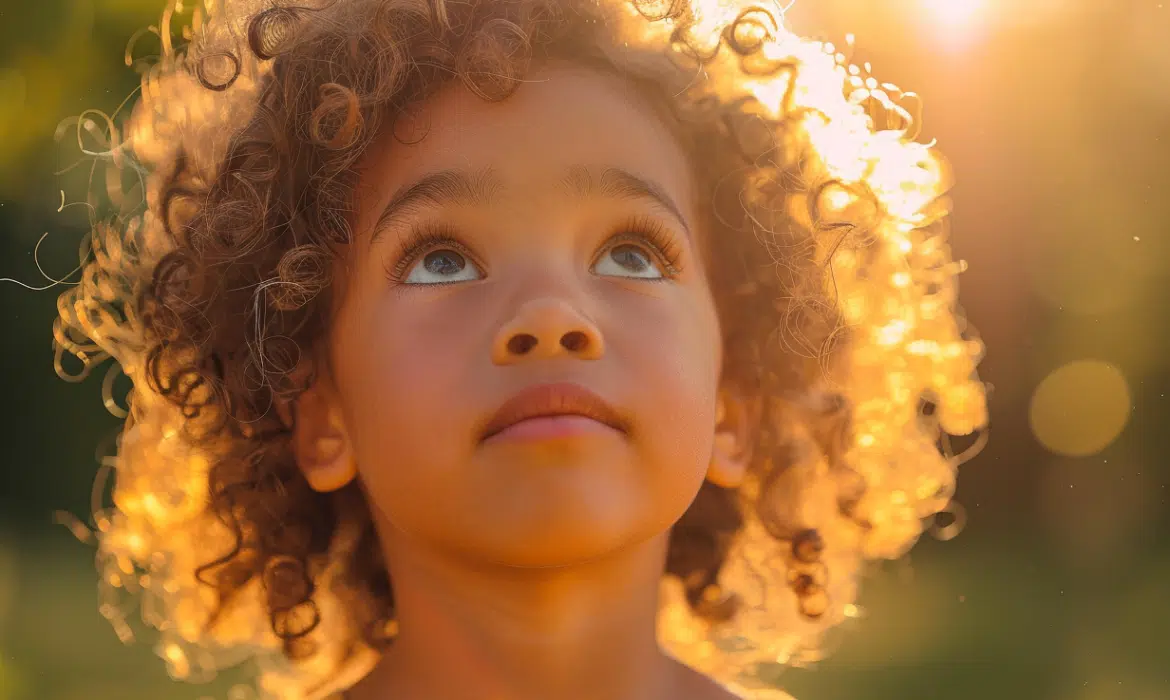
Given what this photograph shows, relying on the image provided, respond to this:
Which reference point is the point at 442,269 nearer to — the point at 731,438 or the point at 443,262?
the point at 443,262

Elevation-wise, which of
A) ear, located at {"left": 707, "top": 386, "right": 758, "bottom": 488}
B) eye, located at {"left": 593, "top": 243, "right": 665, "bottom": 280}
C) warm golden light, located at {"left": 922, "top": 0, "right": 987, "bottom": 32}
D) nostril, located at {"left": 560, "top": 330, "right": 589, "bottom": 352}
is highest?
warm golden light, located at {"left": 922, "top": 0, "right": 987, "bottom": 32}

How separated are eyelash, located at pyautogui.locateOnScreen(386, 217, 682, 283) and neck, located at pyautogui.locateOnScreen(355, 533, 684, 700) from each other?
0.42 metres

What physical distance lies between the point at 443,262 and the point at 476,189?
0.12 metres

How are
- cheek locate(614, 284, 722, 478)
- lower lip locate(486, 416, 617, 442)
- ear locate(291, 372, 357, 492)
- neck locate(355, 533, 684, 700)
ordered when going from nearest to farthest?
1. lower lip locate(486, 416, 617, 442)
2. cheek locate(614, 284, 722, 478)
3. neck locate(355, 533, 684, 700)
4. ear locate(291, 372, 357, 492)

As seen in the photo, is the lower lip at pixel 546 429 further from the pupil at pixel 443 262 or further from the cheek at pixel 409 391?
the pupil at pixel 443 262

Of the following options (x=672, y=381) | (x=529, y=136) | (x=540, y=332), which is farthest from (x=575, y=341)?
(x=529, y=136)

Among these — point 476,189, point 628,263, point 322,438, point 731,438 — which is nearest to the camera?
point 476,189

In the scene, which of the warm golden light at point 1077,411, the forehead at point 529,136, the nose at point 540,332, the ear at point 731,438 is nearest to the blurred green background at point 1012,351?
the warm golden light at point 1077,411

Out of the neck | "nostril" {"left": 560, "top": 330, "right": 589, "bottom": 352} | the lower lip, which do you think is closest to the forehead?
"nostril" {"left": 560, "top": 330, "right": 589, "bottom": 352}

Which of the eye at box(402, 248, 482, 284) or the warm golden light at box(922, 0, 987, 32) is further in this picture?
the warm golden light at box(922, 0, 987, 32)

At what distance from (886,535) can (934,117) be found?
3326mm

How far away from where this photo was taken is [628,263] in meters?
2.09

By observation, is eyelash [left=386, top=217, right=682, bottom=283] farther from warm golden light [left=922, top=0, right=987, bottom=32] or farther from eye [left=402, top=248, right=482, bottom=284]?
warm golden light [left=922, top=0, right=987, bottom=32]

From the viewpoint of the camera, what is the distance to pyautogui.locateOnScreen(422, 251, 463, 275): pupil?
2.02 metres
